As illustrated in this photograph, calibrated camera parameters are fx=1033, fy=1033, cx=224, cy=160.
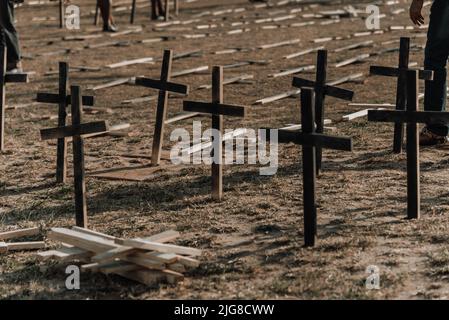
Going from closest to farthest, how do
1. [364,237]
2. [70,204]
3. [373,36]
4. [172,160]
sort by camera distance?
[364,237]
[70,204]
[172,160]
[373,36]

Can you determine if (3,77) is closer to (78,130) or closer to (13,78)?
(13,78)

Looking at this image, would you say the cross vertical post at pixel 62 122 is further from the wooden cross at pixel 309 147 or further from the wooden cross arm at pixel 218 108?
the wooden cross at pixel 309 147

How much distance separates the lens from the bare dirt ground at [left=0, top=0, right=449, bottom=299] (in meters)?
6.46

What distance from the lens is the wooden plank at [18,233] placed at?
7.73 m

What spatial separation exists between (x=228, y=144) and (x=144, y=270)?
4.82 metres

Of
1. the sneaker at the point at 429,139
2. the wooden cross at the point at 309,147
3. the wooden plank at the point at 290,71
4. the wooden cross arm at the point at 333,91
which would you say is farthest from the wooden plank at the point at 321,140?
the wooden plank at the point at 290,71

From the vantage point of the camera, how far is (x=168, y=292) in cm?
629

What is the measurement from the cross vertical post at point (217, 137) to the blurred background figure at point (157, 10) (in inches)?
642

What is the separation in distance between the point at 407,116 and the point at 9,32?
785 cm

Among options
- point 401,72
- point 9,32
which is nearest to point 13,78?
point 9,32

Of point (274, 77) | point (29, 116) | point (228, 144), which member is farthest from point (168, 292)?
point (274, 77)

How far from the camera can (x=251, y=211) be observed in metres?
8.35

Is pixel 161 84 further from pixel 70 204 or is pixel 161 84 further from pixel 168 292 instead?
pixel 168 292

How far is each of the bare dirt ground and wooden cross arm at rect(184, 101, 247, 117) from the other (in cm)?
76
